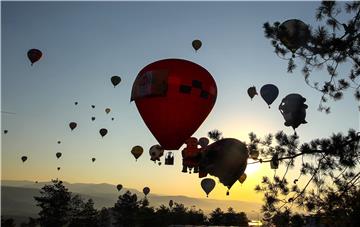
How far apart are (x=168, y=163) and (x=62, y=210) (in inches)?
2781

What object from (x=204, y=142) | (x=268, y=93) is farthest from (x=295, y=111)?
(x=204, y=142)

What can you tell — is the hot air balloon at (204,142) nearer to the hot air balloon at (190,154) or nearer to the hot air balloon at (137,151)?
the hot air balloon at (190,154)

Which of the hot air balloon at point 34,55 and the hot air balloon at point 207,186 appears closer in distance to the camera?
the hot air balloon at point 207,186

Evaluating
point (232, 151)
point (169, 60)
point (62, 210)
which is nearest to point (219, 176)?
point (232, 151)

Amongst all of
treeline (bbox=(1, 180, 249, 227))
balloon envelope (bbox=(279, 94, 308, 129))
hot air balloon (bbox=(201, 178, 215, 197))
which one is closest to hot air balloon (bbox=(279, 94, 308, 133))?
balloon envelope (bbox=(279, 94, 308, 129))

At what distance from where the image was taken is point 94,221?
3388 inches

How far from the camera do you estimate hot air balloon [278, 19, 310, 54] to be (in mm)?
10125

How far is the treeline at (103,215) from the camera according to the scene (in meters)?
81.8

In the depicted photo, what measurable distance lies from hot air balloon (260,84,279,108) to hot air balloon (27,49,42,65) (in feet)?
50.2

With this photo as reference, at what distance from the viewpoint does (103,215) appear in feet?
310

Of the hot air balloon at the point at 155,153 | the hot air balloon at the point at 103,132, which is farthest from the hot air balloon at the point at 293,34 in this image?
the hot air balloon at the point at 103,132

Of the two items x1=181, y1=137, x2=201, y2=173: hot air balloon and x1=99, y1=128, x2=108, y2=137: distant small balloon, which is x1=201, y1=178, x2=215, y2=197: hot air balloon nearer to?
x1=181, y1=137, x2=201, y2=173: hot air balloon

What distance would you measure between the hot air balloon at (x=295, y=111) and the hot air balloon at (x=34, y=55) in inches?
760

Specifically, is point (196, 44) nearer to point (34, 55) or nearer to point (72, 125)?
point (34, 55)
